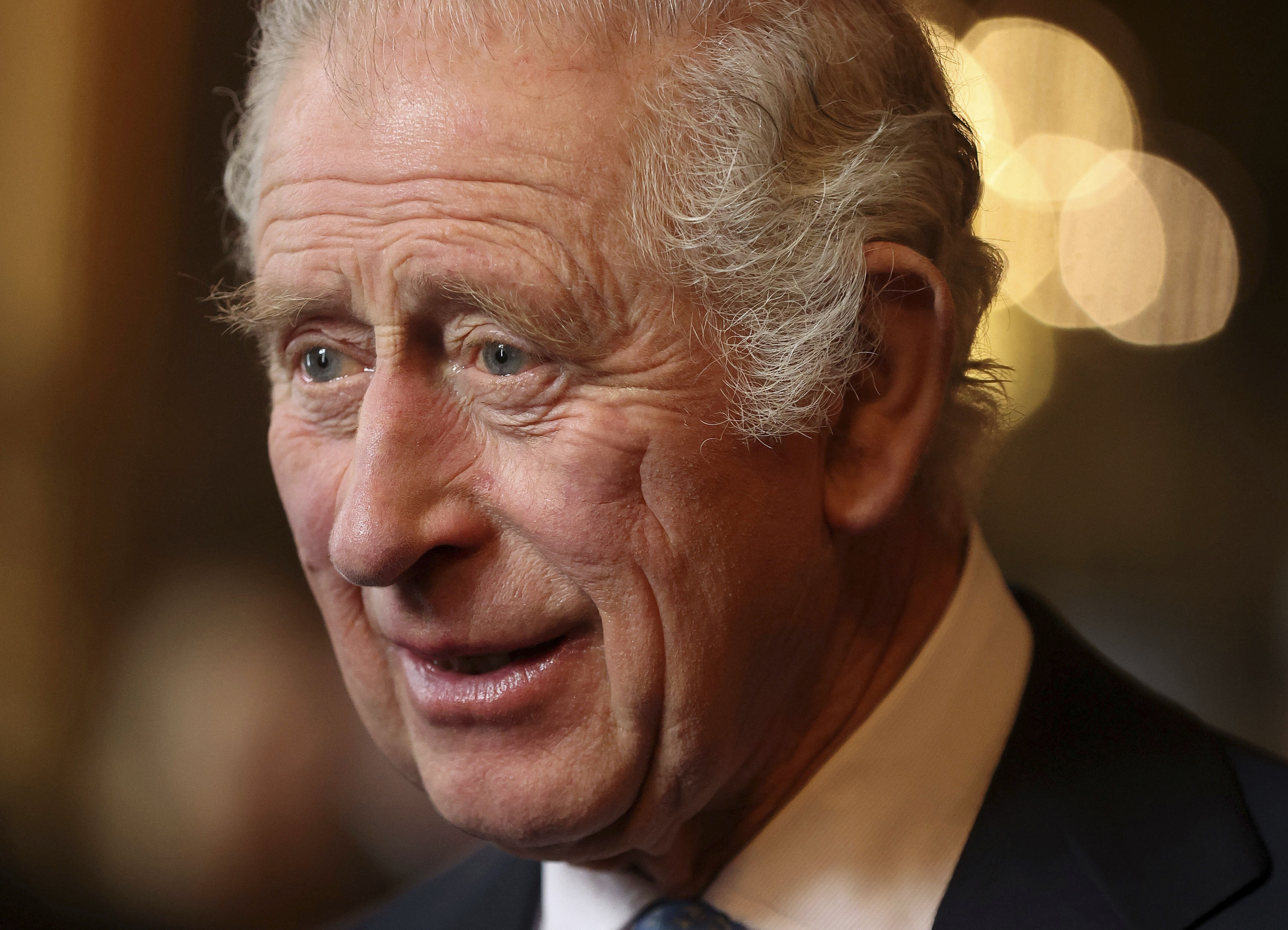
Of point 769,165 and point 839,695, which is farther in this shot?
point 839,695

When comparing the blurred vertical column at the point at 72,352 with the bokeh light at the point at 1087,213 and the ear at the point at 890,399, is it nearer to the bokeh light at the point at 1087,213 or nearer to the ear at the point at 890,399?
the bokeh light at the point at 1087,213

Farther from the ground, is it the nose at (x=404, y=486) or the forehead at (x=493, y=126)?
the forehead at (x=493, y=126)

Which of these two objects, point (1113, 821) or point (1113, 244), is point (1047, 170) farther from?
point (1113, 821)

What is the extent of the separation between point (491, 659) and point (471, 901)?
727 millimetres

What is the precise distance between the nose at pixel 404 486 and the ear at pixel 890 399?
400 millimetres

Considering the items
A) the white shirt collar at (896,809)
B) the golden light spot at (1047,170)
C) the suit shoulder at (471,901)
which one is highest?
the golden light spot at (1047,170)

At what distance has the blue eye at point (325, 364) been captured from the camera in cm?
114

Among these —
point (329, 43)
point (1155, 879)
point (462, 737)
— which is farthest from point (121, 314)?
point (1155, 879)

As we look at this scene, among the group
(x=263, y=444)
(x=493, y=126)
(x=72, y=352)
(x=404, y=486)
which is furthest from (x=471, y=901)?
(x=72, y=352)

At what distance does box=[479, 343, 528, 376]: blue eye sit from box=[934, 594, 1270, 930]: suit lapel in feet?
2.42

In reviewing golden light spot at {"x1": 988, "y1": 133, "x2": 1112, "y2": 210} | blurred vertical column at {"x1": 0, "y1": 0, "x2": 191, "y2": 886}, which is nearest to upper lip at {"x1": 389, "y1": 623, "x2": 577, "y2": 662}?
golden light spot at {"x1": 988, "y1": 133, "x2": 1112, "y2": 210}

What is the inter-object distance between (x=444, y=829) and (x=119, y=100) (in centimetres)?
192

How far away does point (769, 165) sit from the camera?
1032 mm

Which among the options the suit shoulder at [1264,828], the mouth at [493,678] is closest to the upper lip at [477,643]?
the mouth at [493,678]
